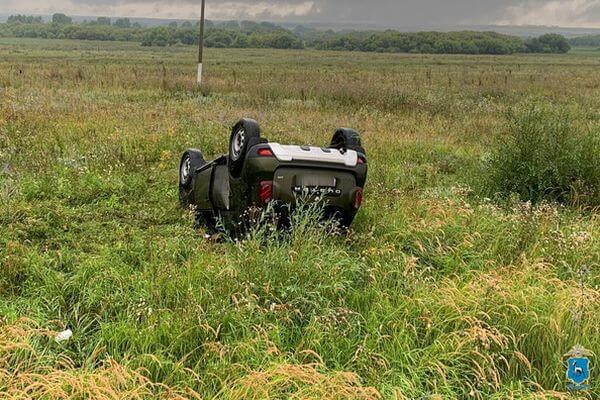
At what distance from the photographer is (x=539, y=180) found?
268 inches

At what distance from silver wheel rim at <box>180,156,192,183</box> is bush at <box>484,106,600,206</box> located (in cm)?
436

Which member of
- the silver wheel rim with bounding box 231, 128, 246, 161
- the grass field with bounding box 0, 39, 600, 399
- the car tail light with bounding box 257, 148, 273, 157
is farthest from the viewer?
the silver wheel rim with bounding box 231, 128, 246, 161

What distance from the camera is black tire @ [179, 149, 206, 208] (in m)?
6.29

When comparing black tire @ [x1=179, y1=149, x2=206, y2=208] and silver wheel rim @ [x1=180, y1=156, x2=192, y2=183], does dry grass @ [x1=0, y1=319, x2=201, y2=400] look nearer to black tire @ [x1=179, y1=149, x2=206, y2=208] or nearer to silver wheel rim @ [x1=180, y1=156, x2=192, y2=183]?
black tire @ [x1=179, y1=149, x2=206, y2=208]

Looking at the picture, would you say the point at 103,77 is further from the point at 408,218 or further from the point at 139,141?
the point at 408,218

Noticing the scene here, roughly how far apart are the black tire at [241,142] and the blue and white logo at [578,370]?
3.11 meters

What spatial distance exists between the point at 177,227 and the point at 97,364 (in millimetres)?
2596

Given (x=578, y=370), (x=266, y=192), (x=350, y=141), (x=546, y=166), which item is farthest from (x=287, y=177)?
(x=546, y=166)

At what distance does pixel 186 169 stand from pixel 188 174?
0.75ft

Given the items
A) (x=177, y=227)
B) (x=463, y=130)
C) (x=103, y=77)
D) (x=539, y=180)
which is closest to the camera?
(x=177, y=227)

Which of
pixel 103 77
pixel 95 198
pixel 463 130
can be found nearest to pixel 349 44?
pixel 103 77

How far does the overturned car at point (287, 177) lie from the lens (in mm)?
4406

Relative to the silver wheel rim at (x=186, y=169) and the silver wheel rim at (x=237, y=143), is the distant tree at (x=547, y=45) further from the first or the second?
the silver wheel rim at (x=237, y=143)

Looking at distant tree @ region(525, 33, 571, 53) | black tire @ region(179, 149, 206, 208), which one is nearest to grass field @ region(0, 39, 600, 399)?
black tire @ region(179, 149, 206, 208)
